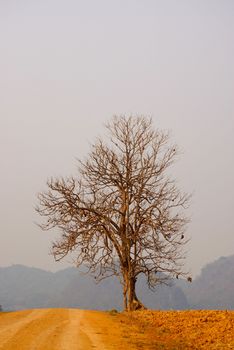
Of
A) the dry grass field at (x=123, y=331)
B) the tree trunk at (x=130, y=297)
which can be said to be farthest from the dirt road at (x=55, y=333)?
the tree trunk at (x=130, y=297)

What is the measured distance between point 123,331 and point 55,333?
8.80 feet

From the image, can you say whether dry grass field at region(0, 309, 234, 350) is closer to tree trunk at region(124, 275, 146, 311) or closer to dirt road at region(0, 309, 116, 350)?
dirt road at region(0, 309, 116, 350)

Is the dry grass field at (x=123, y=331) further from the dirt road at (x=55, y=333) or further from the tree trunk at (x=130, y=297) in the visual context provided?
the tree trunk at (x=130, y=297)

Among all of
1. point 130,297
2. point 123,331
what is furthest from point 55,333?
point 130,297

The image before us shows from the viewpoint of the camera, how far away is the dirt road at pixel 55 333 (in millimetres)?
14619

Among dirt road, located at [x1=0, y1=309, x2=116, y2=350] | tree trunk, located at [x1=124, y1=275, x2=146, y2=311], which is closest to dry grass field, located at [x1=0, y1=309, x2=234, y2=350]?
dirt road, located at [x1=0, y1=309, x2=116, y2=350]

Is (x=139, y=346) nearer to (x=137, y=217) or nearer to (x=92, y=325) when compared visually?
(x=92, y=325)

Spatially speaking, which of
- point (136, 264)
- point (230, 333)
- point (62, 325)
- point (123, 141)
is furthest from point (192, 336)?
point (123, 141)

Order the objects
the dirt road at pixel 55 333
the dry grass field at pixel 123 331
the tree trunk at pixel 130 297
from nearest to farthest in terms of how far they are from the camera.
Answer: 1. the dirt road at pixel 55 333
2. the dry grass field at pixel 123 331
3. the tree trunk at pixel 130 297

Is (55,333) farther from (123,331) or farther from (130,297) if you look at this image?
(130,297)

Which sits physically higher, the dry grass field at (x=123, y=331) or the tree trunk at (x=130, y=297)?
the tree trunk at (x=130, y=297)

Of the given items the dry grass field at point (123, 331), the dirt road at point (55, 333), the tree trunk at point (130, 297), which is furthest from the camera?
the tree trunk at point (130, 297)

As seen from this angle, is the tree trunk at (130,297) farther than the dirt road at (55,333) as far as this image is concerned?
Yes

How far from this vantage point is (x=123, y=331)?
18.6 metres
